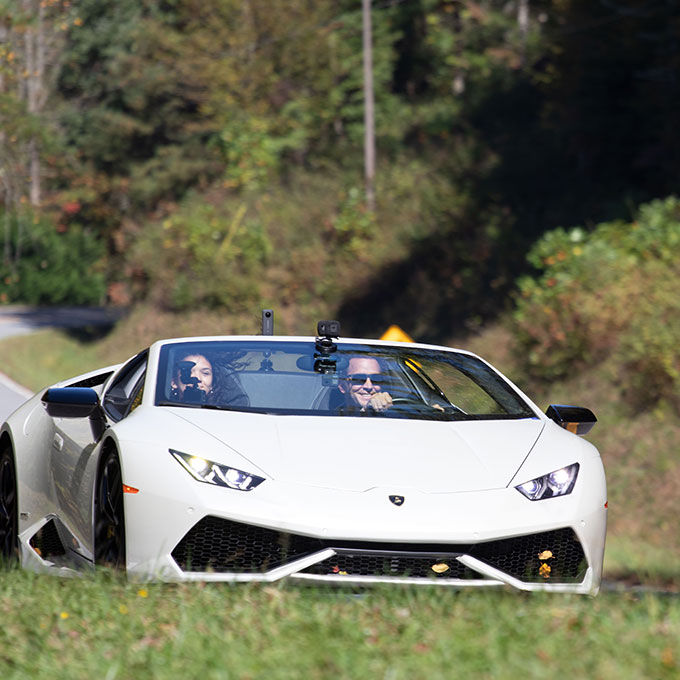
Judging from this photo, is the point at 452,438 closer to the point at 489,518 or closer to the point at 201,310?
the point at 489,518

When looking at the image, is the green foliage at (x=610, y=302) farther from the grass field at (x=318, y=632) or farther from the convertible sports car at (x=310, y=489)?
the grass field at (x=318, y=632)

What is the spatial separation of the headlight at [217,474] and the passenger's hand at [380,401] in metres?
1.21

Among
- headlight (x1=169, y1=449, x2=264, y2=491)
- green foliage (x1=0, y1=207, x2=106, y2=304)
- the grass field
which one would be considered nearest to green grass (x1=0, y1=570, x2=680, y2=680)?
the grass field

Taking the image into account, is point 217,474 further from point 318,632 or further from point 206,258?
point 206,258

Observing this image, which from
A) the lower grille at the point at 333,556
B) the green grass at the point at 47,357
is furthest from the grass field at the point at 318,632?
the green grass at the point at 47,357

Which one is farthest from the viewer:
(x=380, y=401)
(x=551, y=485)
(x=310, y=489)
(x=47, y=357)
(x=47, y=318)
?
(x=47, y=318)

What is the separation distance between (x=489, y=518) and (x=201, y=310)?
31.5 m

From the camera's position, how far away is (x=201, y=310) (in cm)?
3612

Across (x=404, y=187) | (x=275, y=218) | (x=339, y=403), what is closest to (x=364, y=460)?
(x=339, y=403)

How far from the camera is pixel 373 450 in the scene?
5.28 meters

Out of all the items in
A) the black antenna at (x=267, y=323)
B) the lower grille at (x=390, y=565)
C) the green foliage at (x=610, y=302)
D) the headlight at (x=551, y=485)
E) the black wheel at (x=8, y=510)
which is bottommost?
the green foliage at (x=610, y=302)

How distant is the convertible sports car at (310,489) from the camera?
488 cm

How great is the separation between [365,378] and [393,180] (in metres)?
29.6

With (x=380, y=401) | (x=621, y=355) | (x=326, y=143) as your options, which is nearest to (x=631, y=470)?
(x=621, y=355)
